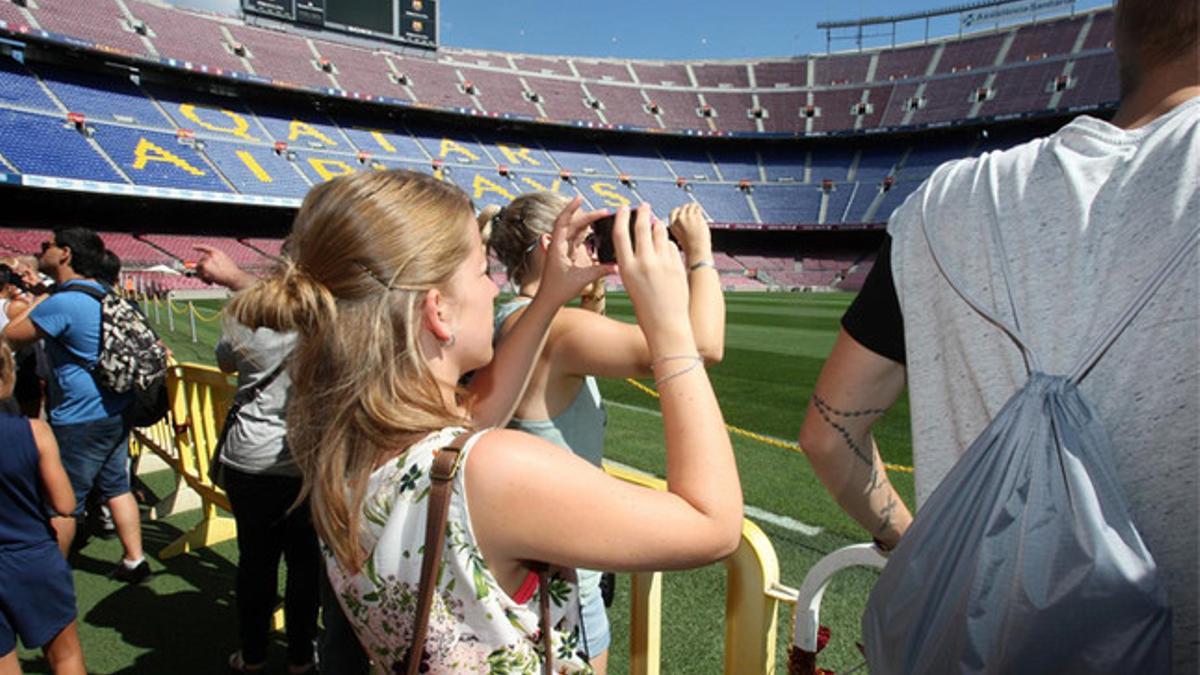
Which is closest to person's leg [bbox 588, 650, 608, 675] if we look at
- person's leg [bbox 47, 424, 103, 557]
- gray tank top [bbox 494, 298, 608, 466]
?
gray tank top [bbox 494, 298, 608, 466]

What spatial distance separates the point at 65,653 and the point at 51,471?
68 centimetres

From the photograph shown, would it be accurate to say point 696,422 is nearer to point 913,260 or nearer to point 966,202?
point 913,260

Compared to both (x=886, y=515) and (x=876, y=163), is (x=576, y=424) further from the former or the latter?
(x=876, y=163)

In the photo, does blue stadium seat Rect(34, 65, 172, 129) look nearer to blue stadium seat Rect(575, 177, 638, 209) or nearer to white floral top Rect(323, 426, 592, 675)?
blue stadium seat Rect(575, 177, 638, 209)

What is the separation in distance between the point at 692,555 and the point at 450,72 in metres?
44.9

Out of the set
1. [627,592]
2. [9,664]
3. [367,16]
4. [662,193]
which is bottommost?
[627,592]

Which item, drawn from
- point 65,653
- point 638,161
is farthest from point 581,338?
point 638,161

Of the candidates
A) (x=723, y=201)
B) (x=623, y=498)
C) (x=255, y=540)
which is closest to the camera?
(x=623, y=498)

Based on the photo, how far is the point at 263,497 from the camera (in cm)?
266

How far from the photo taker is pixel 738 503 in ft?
3.72

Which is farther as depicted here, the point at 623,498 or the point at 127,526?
the point at 127,526

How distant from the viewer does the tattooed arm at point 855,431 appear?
3.89ft

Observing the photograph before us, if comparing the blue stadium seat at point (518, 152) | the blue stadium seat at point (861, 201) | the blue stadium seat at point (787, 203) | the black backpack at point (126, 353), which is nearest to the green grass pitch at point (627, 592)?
the black backpack at point (126, 353)

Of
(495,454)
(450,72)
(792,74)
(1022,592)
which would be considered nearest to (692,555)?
(495,454)
